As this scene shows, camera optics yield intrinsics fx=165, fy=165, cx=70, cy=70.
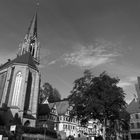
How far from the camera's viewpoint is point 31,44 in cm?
7750

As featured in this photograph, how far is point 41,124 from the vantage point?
5075 centimetres

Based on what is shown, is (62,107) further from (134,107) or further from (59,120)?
(134,107)

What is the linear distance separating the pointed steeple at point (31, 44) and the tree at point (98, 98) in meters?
40.0

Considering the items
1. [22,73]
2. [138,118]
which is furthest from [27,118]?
[138,118]

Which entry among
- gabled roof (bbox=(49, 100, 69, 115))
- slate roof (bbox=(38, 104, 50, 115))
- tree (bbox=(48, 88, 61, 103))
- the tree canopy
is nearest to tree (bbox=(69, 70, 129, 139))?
the tree canopy

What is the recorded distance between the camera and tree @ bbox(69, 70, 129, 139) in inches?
1339

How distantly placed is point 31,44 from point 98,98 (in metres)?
51.3

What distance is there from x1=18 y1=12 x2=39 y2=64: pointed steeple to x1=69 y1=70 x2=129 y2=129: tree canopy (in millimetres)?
39927

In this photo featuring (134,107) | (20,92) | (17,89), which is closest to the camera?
(20,92)

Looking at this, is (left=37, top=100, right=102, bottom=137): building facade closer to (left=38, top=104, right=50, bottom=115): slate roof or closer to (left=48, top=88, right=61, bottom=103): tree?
(left=38, top=104, right=50, bottom=115): slate roof

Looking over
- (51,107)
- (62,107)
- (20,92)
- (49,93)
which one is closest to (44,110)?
(51,107)

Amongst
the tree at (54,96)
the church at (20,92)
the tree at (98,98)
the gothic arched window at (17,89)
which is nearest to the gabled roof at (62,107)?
the tree at (54,96)

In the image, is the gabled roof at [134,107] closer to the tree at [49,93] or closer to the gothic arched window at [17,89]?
the tree at [49,93]

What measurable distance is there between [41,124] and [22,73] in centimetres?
1723
